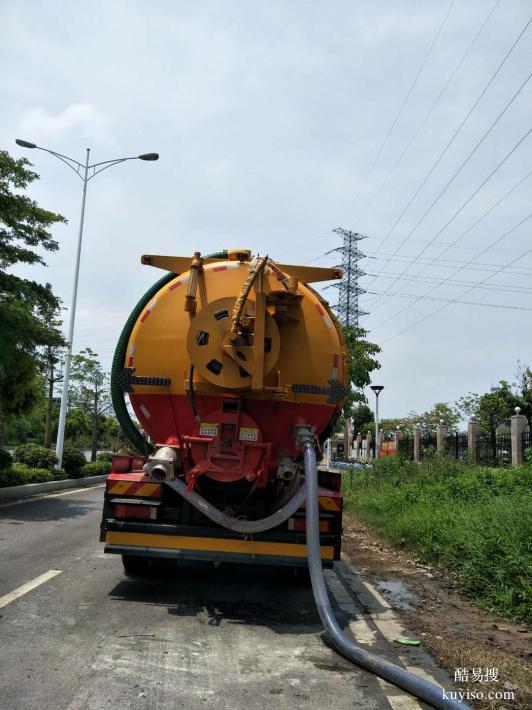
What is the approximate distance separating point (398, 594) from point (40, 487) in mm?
13864

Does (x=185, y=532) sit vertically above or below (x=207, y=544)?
above

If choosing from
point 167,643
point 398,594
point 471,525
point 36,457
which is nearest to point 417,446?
point 36,457

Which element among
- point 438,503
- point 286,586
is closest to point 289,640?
point 286,586

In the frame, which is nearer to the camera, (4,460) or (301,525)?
(301,525)

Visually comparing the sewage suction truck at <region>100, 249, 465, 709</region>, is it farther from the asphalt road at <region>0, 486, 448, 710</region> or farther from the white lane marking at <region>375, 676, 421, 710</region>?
the white lane marking at <region>375, 676, 421, 710</region>

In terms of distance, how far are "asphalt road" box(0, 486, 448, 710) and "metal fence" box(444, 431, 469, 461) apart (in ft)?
38.0

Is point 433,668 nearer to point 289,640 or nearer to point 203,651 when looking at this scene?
point 289,640

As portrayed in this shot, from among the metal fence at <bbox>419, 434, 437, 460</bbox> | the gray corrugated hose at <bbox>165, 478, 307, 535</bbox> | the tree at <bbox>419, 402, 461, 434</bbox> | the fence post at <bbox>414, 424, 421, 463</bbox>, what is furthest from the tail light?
the tree at <bbox>419, 402, 461, 434</bbox>

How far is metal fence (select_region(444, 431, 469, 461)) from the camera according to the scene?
17.8 metres

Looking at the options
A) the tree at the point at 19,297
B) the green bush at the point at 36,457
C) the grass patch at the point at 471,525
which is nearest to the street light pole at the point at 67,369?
the green bush at the point at 36,457

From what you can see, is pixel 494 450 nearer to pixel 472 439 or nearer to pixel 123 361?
pixel 472 439

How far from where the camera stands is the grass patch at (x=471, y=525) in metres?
6.20

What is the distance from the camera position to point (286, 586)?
280 inches

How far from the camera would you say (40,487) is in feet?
59.5
